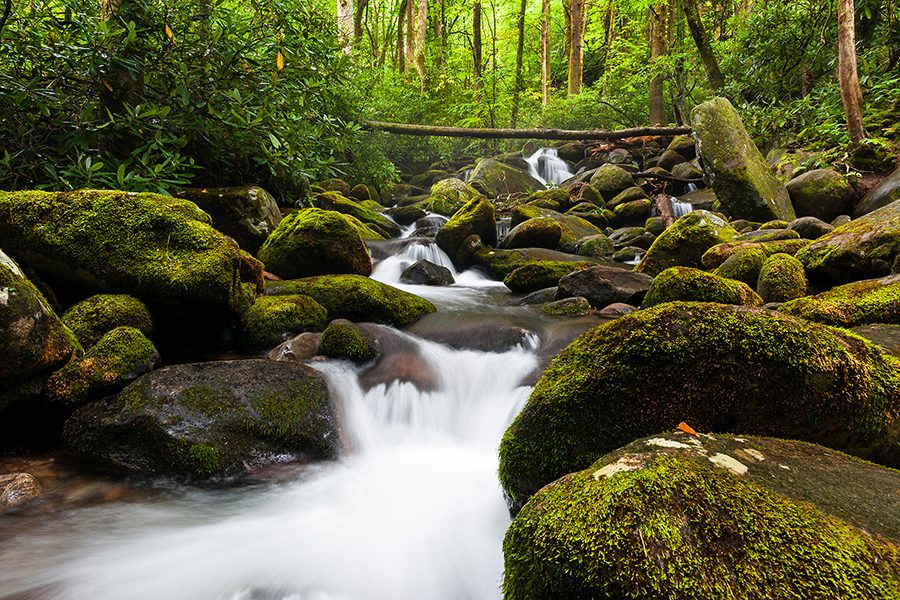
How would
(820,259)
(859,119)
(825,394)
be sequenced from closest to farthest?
(825,394)
(820,259)
(859,119)

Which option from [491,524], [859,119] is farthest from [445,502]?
[859,119]

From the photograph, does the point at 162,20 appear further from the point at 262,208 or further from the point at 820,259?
the point at 820,259

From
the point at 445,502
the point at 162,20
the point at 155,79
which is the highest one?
the point at 162,20

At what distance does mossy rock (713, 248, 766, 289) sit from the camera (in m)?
5.89

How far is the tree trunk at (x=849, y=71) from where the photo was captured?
804 cm

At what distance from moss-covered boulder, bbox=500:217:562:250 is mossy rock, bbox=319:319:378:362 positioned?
19.8 ft

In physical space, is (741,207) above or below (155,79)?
below

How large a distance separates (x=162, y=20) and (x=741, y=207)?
10334 millimetres

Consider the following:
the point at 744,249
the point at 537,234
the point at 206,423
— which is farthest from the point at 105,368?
the point at 537,234

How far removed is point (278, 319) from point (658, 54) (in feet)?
56.7

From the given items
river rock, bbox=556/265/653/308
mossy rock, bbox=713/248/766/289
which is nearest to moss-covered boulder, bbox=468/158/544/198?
river rock, bbox=556/265/653/308

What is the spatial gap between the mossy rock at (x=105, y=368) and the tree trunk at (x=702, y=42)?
48.3ft

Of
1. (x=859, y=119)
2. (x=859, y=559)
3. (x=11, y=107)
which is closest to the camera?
(x=859, y=559)

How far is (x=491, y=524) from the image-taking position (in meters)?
2.92
